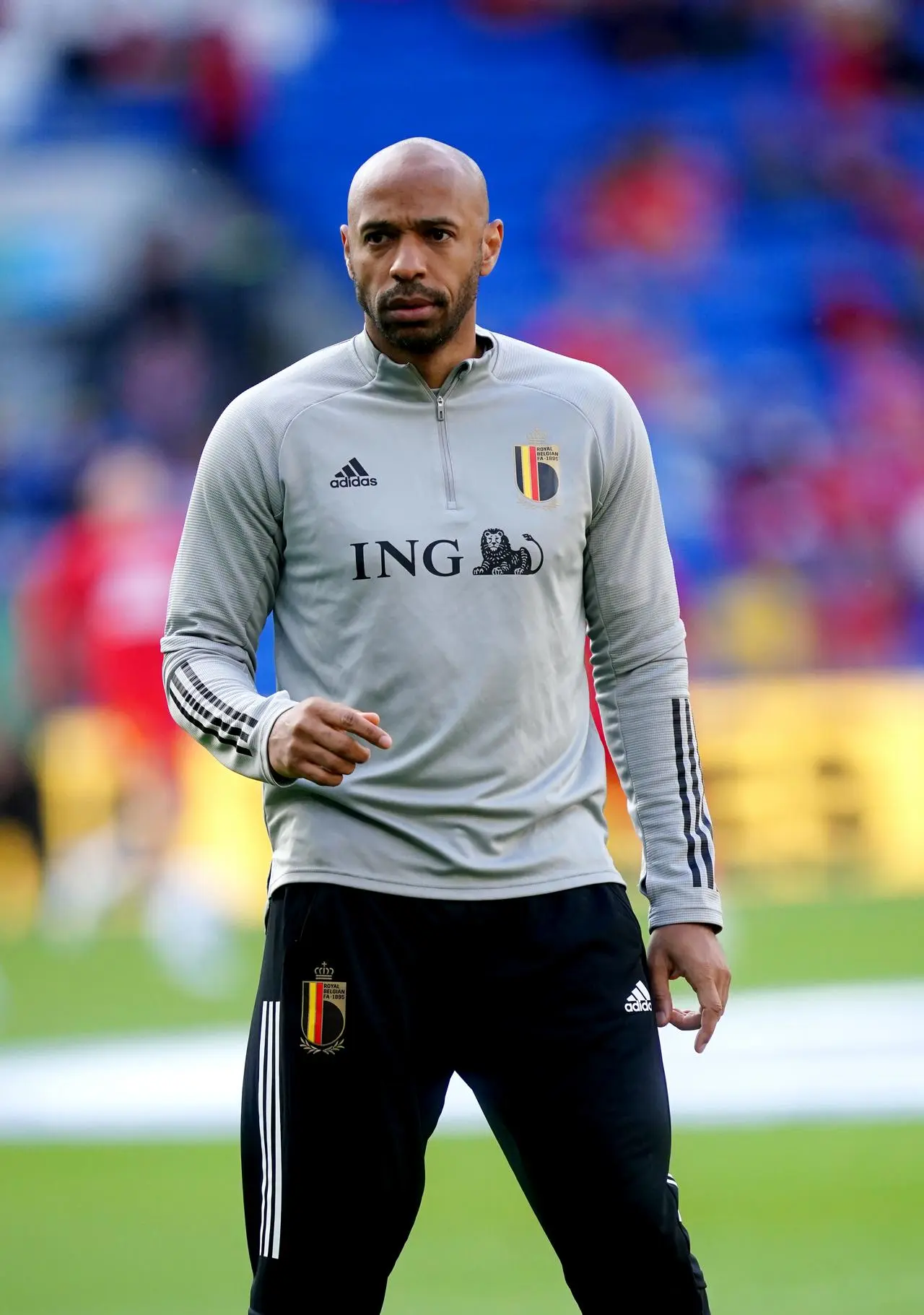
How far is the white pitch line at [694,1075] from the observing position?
582 cm

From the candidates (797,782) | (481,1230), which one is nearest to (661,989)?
(481,1230)

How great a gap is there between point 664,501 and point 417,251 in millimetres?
10135

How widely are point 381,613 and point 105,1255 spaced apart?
8.11 ft

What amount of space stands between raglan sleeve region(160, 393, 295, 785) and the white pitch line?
10.8 ft

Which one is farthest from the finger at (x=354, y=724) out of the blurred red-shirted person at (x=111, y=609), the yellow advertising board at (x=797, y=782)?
the yellow advertising board at (x=797, y=782)

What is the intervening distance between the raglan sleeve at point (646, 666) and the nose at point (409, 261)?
315 millimetres

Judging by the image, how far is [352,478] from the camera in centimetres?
261

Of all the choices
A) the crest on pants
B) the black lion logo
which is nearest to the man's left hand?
the crest on pants

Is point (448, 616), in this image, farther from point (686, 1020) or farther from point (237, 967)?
point (237, 967)

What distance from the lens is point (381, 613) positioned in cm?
256

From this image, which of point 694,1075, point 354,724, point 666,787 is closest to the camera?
point 354,724

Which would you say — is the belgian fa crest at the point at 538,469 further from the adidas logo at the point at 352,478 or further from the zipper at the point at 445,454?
the adidas logo at the point at 352,478

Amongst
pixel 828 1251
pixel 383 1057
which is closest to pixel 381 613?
pixel 383 1057

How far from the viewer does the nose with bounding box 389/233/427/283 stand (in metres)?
2.59
